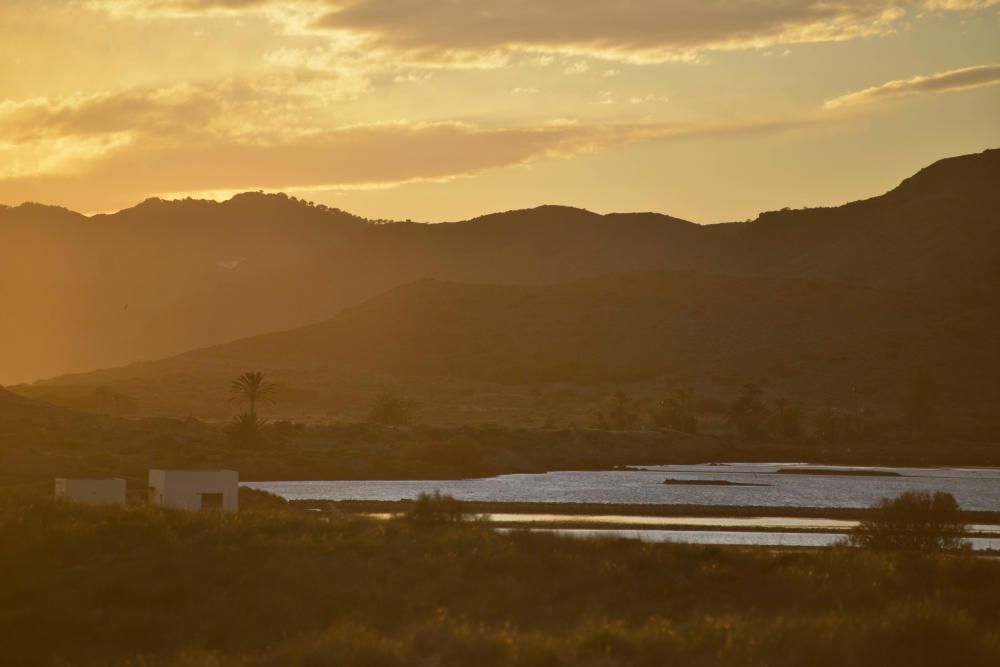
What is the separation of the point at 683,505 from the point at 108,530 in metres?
48.5

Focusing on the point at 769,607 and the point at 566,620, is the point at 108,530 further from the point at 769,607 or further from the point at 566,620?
the point at 769,607

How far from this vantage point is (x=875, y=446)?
15262 centimetres

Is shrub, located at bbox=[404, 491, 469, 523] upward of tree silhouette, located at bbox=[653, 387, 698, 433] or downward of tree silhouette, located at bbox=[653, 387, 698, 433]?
downward

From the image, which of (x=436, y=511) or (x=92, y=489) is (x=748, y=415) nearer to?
(x=92, y=489)

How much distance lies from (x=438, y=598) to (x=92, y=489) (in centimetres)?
2495

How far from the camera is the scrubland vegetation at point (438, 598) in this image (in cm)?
2644

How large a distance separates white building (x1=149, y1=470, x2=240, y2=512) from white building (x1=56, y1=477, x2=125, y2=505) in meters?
1.43

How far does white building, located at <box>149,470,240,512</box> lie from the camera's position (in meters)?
54.9

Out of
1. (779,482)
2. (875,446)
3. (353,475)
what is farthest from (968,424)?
(353,475)

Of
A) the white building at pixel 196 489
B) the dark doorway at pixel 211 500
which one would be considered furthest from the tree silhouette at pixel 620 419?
the dark doorway at pixel 211 500

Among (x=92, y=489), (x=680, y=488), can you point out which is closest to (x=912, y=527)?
(x=92, y=489)

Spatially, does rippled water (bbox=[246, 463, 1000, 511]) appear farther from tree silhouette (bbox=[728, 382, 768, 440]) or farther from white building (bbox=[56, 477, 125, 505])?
tree silhouette (bbox=[728, 382, 768, 440])

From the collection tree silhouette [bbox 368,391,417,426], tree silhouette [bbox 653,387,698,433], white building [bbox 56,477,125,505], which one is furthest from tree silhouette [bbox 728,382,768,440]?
white building [bbox 56,477,125,505]

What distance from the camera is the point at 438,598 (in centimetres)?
3403
